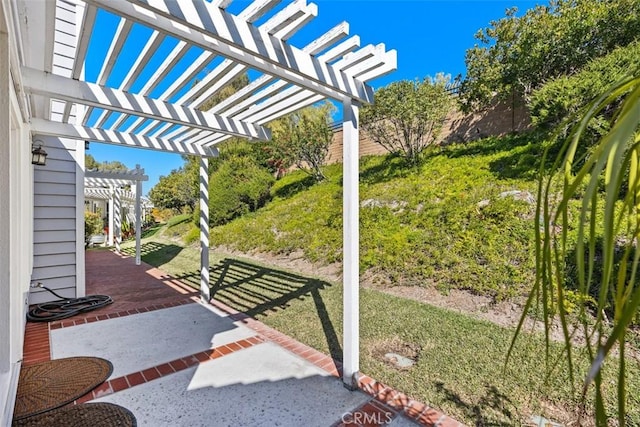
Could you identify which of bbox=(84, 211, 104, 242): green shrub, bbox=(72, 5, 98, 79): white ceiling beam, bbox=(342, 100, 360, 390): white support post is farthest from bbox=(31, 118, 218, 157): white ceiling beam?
bbox=(84, 211, 104, 242): green shrub

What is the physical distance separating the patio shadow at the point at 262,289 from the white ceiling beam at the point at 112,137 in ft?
8.47

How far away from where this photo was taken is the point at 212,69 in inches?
128

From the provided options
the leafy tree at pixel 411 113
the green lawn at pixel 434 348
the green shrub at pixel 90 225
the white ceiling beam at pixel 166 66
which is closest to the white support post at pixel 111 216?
the green shrub at pixel 90 225

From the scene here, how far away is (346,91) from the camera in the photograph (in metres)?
2.80

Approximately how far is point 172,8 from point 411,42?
938cm

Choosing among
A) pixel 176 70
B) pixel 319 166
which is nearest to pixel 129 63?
pixel 176 70

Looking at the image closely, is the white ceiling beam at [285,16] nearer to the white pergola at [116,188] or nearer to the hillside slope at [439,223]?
the hillside slope at [439,223]

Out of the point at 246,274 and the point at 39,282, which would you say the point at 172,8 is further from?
the point at 246,274

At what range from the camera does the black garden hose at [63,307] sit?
14.3 ft

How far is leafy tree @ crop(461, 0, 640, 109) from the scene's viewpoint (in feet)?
22.1

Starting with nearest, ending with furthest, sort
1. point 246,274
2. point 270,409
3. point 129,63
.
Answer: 1. point 270,409
2. point 129,63
3. point 246,274
